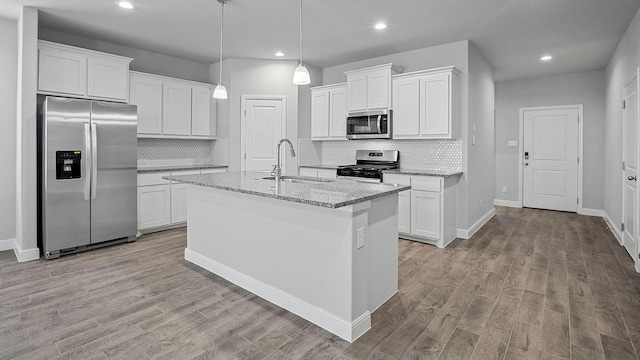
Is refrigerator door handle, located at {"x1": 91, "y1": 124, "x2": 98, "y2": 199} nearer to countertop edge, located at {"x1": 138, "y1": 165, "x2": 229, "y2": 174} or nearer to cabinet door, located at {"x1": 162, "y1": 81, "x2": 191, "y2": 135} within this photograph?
countertop edge, located at {"x1": 138, "y1": 165, "x2": 229, "y2": 174}

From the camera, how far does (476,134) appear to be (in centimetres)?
506

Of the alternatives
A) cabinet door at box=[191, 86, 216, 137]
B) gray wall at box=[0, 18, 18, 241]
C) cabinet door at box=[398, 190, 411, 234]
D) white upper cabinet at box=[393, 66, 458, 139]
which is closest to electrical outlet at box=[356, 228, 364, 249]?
cabinet door at box=[398, 190, 411, 234]

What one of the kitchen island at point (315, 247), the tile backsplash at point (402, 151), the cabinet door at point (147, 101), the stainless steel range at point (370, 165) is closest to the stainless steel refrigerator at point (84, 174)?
the cabinet door at point (147, 101)

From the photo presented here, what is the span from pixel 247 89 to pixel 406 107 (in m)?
2.54

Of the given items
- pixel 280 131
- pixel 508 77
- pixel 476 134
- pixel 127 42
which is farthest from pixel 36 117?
pixel 508 77

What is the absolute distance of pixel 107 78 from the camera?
14.1 feet

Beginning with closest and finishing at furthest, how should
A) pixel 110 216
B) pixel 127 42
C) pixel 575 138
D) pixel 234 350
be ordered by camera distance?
1. pixel 234 350
2. pixel 110 216
3. pixel 127 42
4. pixel 575 138

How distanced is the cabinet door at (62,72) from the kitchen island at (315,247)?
6.84 feet

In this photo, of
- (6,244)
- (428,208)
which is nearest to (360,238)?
(428,208)

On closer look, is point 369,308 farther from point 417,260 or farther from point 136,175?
point 136,175

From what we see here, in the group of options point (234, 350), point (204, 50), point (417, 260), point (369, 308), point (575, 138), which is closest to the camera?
point (234, 350)

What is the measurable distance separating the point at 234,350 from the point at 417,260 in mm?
2297

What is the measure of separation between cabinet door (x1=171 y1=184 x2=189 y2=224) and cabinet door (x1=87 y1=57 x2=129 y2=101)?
139 centimetres

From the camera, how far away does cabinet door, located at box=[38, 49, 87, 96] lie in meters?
3.80
